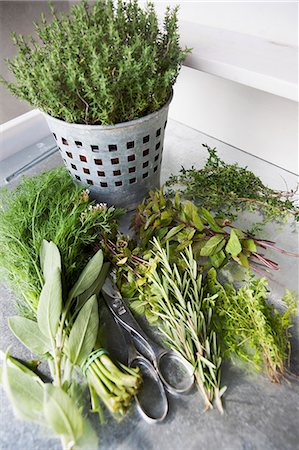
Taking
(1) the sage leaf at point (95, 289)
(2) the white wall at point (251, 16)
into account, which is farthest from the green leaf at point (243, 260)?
(2) the white wall at point (251, 16)

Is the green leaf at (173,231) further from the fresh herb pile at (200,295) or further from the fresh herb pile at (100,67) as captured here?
the fresh herb pile at (100,67)

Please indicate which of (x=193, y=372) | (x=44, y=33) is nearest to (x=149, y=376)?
(x=193, y=372)

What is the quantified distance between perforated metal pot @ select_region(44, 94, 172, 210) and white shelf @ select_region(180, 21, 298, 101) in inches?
6.7

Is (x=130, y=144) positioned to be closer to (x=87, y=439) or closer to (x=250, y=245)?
(x=250, y=245)

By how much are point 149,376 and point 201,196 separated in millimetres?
348

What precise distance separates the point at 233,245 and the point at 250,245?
0.11 feet

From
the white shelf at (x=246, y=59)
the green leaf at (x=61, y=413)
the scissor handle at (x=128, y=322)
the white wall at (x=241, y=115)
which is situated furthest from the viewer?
the white wall at (x=241, y=115)

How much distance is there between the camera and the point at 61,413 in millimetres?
435

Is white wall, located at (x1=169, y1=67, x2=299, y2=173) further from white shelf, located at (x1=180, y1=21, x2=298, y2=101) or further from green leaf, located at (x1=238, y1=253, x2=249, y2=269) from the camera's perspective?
green leaf, located at (x1=238, y1=253, x2=249, y2=269)

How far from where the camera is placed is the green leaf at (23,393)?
0.45 m

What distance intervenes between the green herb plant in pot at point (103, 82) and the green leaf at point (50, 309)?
0.23m

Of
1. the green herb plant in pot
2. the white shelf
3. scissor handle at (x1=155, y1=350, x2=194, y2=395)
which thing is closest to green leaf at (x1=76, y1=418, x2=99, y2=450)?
scissor handle at (x1=155, y1=350, x2=194, y2=395)

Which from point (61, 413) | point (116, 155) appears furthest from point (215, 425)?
point (116, 155)

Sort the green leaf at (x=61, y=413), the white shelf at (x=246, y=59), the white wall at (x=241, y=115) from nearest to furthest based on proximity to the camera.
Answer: the green leaf at (x=61, y=413) < the white shelf at (x=246, y=59) < the white wall at (x=241, y=115)
